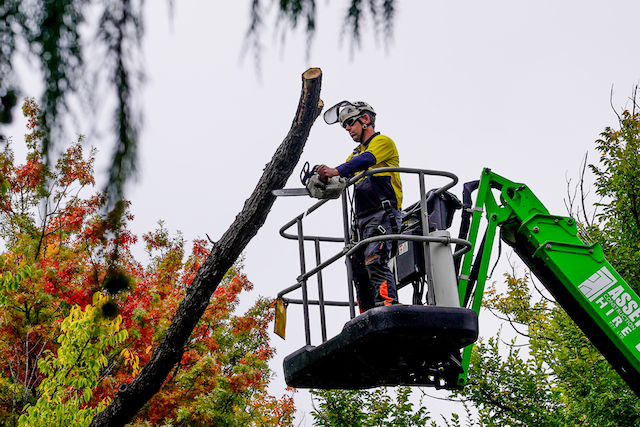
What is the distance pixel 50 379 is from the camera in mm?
8156

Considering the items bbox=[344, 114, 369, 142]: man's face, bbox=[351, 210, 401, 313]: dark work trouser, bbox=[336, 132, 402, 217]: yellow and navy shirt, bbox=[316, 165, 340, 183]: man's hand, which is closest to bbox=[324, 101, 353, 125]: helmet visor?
bbox=[344, 114, 369, 142]: man's face

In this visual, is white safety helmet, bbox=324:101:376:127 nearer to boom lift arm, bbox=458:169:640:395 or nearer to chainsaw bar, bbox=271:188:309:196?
chainsaw bar, bbox=271:188:309:196

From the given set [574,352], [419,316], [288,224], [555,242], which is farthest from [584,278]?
[574,352]

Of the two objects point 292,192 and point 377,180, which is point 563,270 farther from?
point 292,192

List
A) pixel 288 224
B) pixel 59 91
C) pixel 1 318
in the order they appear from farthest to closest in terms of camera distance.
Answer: pixel 1 318, pixel 288 224, pixel 59 91

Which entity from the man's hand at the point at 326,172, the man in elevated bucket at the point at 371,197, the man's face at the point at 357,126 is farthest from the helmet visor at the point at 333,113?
the man's hand at the point at 326,172

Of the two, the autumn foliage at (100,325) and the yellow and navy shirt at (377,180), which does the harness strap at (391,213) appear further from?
the autumn foliage at (100,325)

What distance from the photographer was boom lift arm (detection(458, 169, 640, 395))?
17.8ft

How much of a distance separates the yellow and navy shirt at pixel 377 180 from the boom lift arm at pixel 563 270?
0.84m

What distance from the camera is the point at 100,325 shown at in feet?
23.4

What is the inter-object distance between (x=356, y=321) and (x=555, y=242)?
1.99m

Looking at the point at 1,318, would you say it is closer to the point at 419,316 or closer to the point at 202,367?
the point at 202,367

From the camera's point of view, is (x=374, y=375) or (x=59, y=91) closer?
(x=59, y=91)

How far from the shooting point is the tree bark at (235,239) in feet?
20.9
